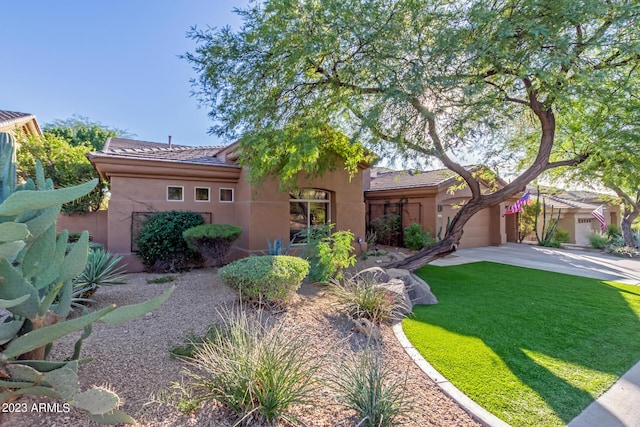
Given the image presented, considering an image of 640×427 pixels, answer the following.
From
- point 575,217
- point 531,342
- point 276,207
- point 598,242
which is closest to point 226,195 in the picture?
point 276,207

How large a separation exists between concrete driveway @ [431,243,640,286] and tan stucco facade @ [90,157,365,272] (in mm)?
5340

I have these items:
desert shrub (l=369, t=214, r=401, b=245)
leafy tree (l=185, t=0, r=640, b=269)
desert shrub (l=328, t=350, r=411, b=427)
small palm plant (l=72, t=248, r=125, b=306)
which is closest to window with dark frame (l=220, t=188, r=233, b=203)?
leafy tree (l=185, t=0, r=640, b=269)

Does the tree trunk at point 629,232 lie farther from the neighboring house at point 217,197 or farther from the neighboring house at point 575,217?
the neighboring house at point 217,197

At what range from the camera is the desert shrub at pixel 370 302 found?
549 cm

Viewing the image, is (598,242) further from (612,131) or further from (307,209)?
(307,209)

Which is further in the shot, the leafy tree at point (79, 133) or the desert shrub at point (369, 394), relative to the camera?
the leafy tree at point (79, 133)

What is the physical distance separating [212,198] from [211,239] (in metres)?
2.45

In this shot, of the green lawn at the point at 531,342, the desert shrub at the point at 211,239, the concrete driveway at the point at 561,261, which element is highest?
the desert shrub at the point at 211,239

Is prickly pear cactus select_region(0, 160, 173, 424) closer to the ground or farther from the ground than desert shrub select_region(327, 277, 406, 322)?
farther from the ground

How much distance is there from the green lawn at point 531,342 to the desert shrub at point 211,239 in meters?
5.62

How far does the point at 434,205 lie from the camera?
599 inches

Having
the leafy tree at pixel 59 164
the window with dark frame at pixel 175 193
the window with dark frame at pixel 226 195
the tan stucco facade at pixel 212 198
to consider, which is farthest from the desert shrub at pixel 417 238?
the leafy tree at pixel 59 164

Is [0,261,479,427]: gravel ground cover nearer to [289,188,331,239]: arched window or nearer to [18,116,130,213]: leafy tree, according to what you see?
[289,188,331,239]: arched window

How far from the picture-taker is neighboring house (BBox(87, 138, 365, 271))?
9312 mm
